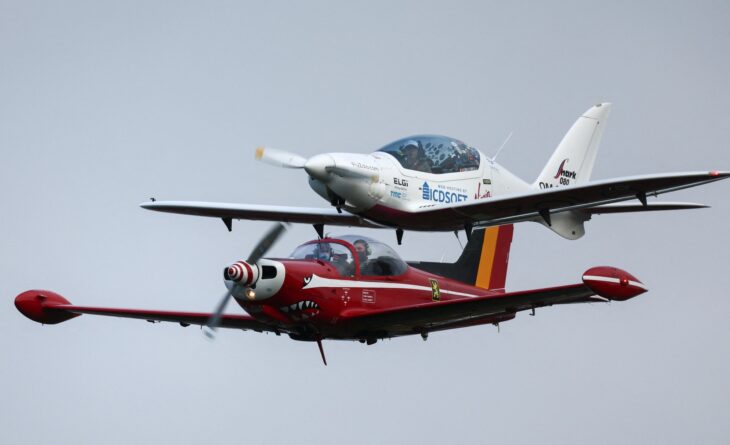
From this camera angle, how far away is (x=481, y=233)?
33.4 meters

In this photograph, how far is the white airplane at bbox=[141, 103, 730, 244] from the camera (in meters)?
27.8

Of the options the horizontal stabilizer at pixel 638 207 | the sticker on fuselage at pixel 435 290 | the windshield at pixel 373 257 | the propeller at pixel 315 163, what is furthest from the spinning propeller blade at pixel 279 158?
the horizontal stabilizer at pixel 638 207

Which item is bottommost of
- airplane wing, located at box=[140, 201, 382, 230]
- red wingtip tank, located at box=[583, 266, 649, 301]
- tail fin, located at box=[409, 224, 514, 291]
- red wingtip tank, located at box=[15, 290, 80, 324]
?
red wingtip tank, located at box=[15, 290, 80, 324]

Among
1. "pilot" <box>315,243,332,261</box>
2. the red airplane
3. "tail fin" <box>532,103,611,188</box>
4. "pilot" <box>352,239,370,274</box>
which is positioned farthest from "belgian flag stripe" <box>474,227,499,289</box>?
"pilot" <box>315,243,332,261</box>

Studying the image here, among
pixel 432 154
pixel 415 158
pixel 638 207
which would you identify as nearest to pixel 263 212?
pixel 415 158

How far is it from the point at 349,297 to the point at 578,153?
7850 millimetres

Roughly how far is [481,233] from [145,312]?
7617mm

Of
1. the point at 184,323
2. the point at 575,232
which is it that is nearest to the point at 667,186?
the point at 575,232

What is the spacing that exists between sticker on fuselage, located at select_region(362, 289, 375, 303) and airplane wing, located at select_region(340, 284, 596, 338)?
0.29 metres

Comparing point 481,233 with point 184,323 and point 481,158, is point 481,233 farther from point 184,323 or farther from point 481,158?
point 184,323

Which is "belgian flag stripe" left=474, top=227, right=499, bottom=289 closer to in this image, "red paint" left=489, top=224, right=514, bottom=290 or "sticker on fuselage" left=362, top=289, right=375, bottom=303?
"red paint" left=489, top=224, right=514, bottom=290

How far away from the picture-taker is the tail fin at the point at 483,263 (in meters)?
32.7

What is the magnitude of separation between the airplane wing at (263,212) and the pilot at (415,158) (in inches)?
57.2

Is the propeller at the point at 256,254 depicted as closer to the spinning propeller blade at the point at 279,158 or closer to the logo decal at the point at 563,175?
the spinning propeller blade at the point at 279,158
